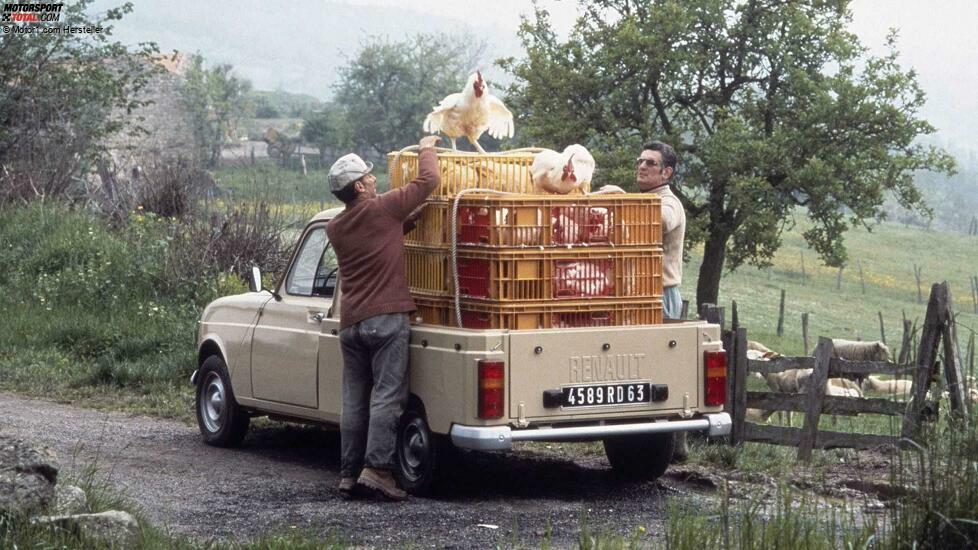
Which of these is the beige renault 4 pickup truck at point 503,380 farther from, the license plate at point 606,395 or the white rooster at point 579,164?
the white rooster at point 579,164

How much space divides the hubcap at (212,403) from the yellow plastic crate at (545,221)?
8.65ft

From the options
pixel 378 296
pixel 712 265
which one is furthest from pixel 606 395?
→ pixel 712 265

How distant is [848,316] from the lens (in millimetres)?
54969

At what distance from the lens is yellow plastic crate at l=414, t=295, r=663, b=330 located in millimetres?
7605

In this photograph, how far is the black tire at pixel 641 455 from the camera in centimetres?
849

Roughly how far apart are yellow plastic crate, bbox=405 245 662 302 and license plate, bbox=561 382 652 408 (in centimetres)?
50

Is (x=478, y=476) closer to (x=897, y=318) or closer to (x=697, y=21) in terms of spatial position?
(x=697, y=21)

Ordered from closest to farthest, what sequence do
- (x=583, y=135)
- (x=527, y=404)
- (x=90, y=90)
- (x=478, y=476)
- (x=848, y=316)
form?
(x=527, y=404)
(x=478, y=476)
(x=90, y=90)
(x=583, y=135)
(x=848, y=316)

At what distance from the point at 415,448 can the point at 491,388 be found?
0.85m

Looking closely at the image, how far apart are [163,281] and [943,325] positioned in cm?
971

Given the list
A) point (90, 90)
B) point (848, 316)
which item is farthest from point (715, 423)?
point (848, 316)

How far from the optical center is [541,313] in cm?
771

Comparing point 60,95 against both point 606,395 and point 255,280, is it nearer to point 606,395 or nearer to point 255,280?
point 255,280

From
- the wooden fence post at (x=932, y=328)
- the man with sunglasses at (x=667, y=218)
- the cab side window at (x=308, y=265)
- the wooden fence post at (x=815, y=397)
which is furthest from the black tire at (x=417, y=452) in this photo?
the wooden fence post at (x=932, y=328)
